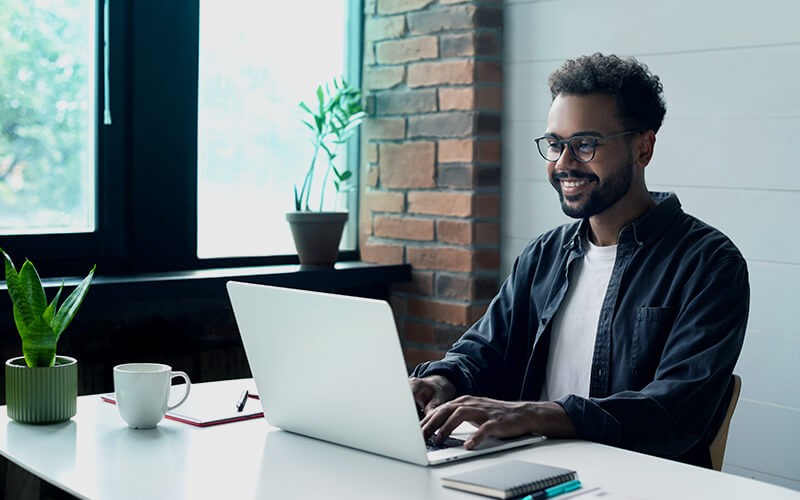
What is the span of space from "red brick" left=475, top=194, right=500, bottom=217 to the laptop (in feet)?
5.52

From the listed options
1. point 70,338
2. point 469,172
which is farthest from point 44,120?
point 469,172

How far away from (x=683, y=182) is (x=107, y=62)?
1.70 m

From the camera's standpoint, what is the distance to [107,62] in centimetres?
300

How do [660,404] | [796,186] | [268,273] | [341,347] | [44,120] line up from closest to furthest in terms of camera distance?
1. [341,347]
2. [660,404]
3. [796,186]
4. [44,120]
5. [268,273]

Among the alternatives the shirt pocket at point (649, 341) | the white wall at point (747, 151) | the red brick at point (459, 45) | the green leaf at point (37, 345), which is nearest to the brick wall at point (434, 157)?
the red brick at point (459, 45)

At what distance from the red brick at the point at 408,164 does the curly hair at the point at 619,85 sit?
3.90ft

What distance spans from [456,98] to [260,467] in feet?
6.73

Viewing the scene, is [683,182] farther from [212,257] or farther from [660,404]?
[212,257]

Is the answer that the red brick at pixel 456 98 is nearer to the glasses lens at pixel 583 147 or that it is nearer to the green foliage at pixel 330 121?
the green foliage at pixel 330 121

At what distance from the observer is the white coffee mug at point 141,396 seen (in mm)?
1775

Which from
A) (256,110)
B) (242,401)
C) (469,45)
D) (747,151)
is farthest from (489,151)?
(242,401)

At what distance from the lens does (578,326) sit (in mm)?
2260

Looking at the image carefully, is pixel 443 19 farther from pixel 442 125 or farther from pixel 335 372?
pixel 335 372

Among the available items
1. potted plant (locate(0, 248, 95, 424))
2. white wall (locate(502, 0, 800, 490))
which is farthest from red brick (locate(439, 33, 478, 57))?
potted plant (locate(0, 248, 95, 424))
